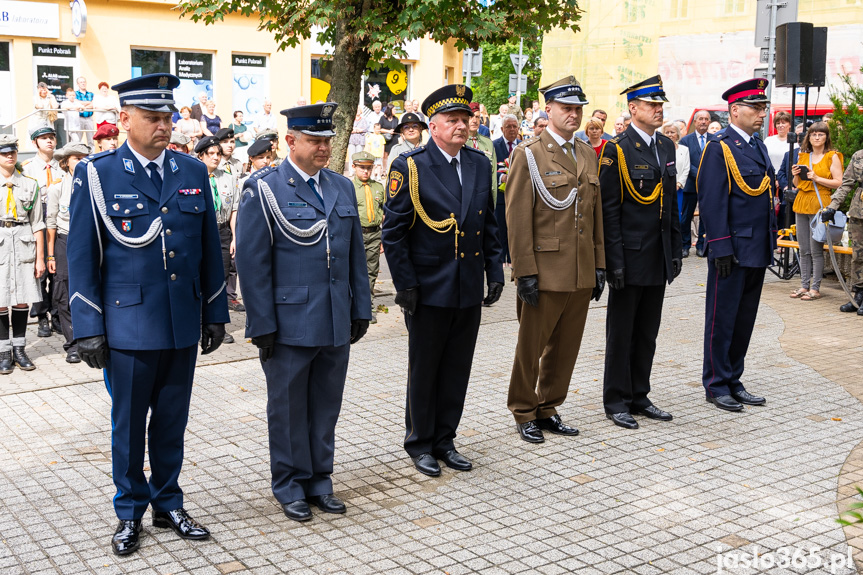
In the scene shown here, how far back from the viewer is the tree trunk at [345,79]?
11.1 m

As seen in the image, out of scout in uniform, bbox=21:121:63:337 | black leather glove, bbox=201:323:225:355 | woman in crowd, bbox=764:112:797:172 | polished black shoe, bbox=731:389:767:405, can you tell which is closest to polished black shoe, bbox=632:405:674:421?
polished black shoe, bbox=731:389:767:405

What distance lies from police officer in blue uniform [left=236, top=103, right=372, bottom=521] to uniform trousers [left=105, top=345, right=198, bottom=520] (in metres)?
0.45

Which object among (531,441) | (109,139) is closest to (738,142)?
(531,441)

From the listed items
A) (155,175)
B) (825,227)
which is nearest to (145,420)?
(155,175)

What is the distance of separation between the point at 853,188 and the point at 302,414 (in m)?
8.76

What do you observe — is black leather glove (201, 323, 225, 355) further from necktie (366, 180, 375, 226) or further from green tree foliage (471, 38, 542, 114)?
green tree foliage (471, 38, 542, 114)

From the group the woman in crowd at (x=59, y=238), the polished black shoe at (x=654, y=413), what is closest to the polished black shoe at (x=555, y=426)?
the polished black shoe at (x=654, y=413)

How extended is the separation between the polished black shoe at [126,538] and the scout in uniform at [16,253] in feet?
14.0

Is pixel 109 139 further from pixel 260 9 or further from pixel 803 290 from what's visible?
pixel 803 290

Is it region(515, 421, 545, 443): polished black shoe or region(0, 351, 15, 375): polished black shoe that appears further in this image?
region(0, 351, 15, 375): polished black shoe

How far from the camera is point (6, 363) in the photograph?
8.71m

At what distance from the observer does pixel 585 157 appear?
6750 millimetres

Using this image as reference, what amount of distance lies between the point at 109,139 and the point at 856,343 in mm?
7766

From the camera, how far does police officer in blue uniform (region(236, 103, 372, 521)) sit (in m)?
5.21
